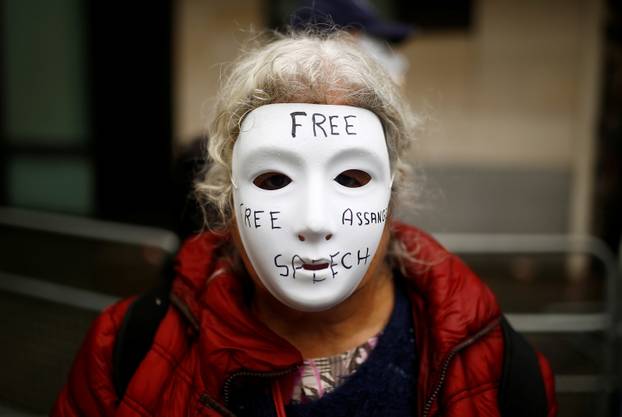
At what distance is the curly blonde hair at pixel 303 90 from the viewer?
4.98 ft

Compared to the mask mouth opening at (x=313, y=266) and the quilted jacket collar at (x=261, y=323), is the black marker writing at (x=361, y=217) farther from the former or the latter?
the quilted jacket collar at (x=261, y=323)

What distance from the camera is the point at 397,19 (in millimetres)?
6988

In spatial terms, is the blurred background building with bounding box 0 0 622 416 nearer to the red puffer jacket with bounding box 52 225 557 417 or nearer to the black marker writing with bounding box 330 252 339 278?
the red puffer jacket with bounding box 52 225 557 417

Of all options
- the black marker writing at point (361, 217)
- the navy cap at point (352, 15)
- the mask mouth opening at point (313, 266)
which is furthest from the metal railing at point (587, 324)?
the mask mouth opening at point (313, 266)

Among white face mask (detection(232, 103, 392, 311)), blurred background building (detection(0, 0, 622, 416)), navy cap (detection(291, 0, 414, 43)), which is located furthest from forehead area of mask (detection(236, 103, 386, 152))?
blurred background building (detection(0, 0, 622, 416))

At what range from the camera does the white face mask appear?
1.47 metres

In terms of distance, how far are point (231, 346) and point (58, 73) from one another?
21.9ft

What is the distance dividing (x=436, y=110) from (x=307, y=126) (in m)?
5.33

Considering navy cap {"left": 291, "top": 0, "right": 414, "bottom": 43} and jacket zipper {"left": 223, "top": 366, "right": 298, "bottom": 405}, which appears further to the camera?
navy cap {"left": 291, "top": 0, "right": 414, "bottom": 43}

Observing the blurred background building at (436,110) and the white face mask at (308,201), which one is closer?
the white face mask at (308,201)

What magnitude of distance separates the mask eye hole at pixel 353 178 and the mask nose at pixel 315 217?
10cm

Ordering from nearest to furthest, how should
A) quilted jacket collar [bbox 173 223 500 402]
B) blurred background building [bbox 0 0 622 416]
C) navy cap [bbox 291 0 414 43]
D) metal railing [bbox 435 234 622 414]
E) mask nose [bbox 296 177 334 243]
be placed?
1. mask nose [bbox 296 177 334 243]
2. quilted jacket collar [bbox 173 223 500 402]
3. navy cap [bbox 291 0 414 43]
4. metal railing [bbox 435 234 622 414]
5. blurred background building [bbox 0 0 622 416]

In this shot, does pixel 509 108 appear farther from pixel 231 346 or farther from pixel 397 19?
pixel 231 346

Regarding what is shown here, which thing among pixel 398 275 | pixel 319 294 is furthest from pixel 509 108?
pixel 319 294
